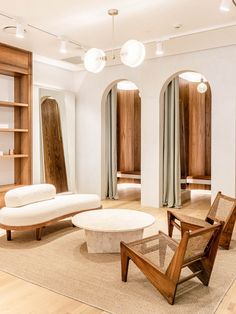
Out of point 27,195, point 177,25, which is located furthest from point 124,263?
point 177,25

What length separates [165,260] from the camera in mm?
3285

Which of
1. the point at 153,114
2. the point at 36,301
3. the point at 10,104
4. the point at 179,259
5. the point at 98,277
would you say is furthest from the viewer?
the point at 153,114

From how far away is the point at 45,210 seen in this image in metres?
4.04

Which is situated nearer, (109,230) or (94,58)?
(109,230)

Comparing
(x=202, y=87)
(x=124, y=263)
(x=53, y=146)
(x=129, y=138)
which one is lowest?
(x=124, y=263)

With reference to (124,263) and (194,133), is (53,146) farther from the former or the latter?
(124,263)

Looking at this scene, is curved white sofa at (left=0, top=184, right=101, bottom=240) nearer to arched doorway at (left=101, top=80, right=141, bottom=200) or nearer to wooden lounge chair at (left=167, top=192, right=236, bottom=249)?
wooden lounge chair at (left=167, top=192, right=236, bottom=249)

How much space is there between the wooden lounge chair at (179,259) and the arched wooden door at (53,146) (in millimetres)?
3864

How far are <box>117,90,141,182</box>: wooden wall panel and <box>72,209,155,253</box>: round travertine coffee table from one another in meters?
5.44

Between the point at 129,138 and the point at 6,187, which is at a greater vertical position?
the point at 129,138

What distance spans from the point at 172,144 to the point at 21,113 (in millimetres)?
2940

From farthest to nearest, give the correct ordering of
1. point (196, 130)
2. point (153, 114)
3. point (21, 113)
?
point (196, 130), point (153, 114), point (21, 113)

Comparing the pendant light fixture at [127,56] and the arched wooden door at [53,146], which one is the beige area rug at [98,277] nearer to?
the pendant light fixture at [127,56]

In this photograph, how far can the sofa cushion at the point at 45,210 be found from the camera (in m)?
3.82
